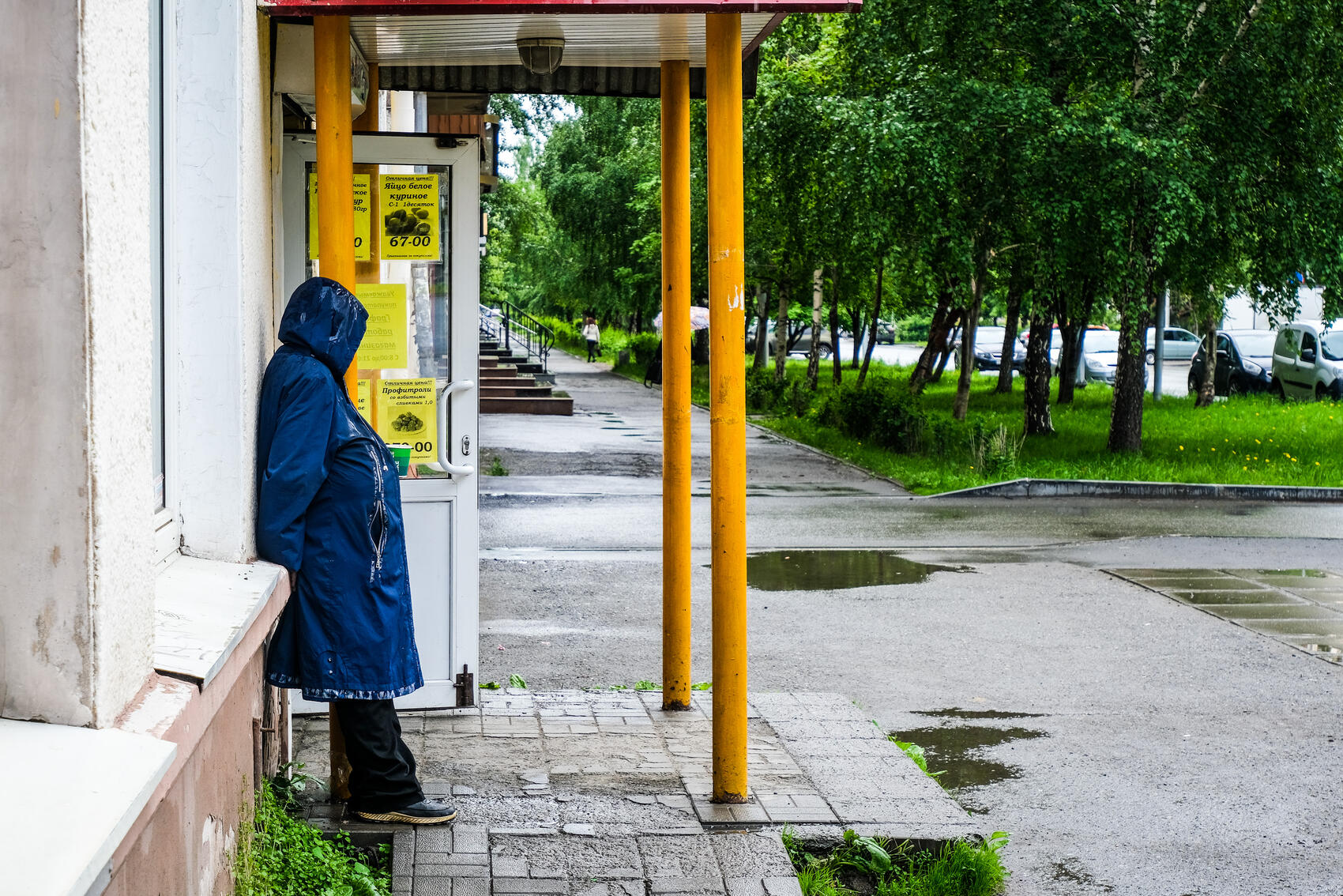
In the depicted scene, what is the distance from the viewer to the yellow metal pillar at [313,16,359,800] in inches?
179

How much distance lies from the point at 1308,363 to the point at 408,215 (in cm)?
2560

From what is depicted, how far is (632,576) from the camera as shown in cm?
1066

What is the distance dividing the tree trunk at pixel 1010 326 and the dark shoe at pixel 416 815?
1536 centimetres

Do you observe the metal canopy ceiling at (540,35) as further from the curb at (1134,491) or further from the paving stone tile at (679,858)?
the curb at (1134,491)

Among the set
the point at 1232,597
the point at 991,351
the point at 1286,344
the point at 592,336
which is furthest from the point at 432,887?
the point at 592,336

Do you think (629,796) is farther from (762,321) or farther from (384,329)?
(762,321)

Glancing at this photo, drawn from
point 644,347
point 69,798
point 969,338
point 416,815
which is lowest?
point 416,815

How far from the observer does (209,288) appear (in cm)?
396

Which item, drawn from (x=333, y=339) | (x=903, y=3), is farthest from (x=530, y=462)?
(x=333, y=339)

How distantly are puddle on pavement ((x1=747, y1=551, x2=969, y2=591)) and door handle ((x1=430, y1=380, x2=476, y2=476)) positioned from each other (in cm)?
465

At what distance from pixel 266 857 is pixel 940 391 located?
2861 centimetres

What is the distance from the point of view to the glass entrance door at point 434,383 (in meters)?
5.83

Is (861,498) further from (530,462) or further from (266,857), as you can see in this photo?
(266,857)

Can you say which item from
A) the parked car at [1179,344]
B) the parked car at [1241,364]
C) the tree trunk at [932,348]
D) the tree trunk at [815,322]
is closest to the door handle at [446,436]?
the tree trunk at [932,348]
